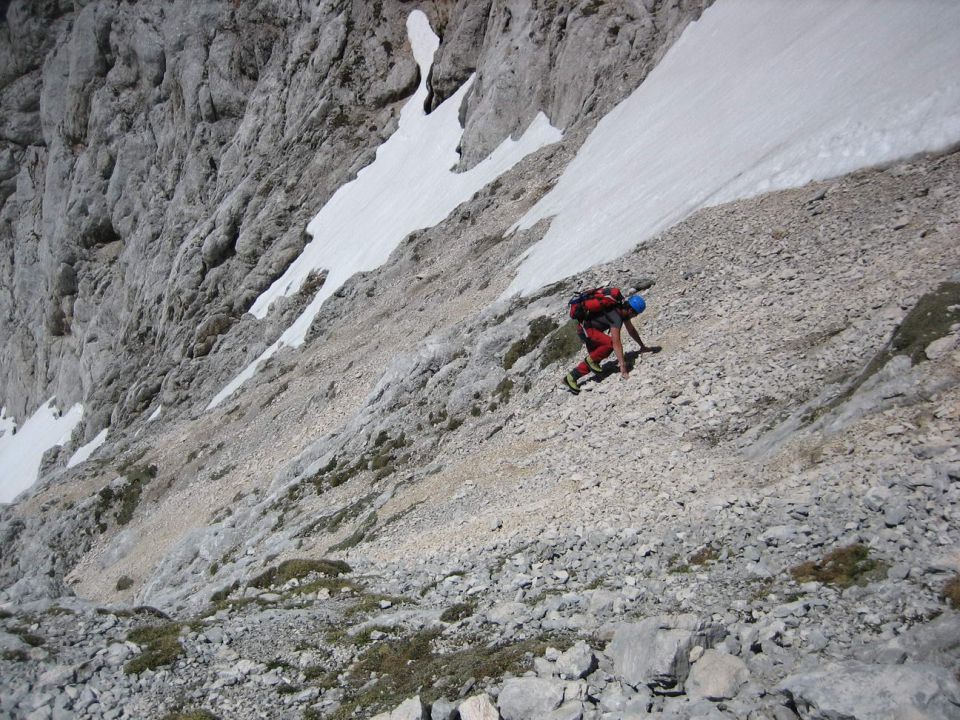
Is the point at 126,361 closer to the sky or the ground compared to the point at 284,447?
closer to the sky

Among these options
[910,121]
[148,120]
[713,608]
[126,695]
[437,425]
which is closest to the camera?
[713,608]

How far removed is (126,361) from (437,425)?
5819 centimetres

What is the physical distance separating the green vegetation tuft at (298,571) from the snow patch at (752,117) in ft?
46.2

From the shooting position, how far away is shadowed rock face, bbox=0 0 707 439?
46656mm

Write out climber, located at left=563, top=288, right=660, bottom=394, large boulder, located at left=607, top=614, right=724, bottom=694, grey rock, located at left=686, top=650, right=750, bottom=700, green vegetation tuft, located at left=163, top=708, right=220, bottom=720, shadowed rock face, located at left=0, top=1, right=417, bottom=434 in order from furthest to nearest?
1. shadowed rock face, located at left=0, top=1, right=417, bottom=434
2. climber, located at left=563, top=288, right=660, bottom=394
3. green vegetation tuft, located at left=163, top=708, right=220, bottom=720
4. large boulder, located at left=607, top=614, right=724, bottom=694
5. grey rock, located at left=686, top=650, right=750, bottom=700

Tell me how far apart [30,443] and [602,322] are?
300 ft

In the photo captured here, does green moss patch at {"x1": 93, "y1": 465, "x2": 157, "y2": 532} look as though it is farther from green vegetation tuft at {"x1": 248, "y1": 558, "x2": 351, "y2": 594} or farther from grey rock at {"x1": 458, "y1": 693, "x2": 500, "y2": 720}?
grey rock at {"x1": 458, "y1": 693, "x2": 500, "y2": 720}

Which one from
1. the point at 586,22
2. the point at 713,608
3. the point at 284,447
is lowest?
the point at 713,608

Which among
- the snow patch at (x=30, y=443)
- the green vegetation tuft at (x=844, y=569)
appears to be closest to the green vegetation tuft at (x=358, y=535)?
the green vegetation tuft at (x=844, y=569)

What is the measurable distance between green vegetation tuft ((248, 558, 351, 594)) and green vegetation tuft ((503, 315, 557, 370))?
348 inches

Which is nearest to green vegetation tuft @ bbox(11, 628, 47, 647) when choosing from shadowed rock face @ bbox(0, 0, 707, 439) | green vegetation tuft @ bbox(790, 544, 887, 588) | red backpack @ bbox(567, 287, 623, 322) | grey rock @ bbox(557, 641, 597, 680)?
grey rock @ bbox(557, 641, 597, 680)

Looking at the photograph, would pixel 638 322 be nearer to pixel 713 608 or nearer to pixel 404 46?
pixel 713 608

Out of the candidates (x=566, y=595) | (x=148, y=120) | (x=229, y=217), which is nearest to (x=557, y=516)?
(x=566, y=595)

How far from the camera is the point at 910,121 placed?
17875 mm
